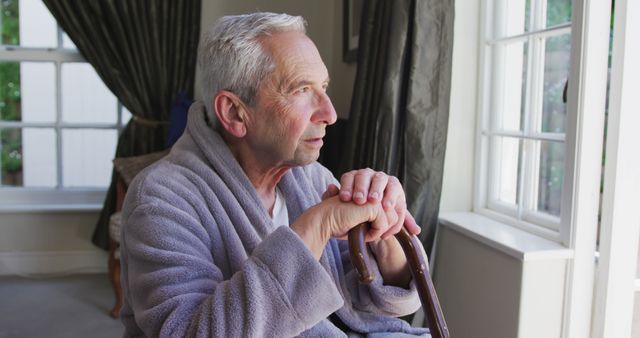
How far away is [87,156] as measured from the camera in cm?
407

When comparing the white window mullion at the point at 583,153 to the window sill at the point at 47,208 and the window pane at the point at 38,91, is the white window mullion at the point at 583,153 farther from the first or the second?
the window pane at the point at 38,91

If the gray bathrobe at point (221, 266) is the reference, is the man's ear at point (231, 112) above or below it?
above

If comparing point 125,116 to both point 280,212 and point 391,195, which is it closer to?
point 280,212

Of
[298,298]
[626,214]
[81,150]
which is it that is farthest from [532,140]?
[81,150]

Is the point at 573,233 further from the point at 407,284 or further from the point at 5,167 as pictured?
the point at 5,167

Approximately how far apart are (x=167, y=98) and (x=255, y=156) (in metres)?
2.71

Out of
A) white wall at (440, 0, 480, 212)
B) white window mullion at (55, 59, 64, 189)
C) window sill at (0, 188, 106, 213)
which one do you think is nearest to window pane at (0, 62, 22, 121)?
white window mullion at (55, 59, 64, 189)

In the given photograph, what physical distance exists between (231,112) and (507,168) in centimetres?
140

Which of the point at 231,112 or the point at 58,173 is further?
the point at 58,173

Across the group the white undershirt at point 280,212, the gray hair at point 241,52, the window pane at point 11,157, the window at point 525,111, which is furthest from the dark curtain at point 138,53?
the gray hair at point 241,52

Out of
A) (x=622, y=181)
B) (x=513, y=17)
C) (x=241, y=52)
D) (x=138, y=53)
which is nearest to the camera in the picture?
(x=241, y=52)

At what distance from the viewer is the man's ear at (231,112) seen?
122cm

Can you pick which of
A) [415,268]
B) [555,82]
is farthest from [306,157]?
[555,82]

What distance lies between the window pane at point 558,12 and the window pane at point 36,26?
124 inches
